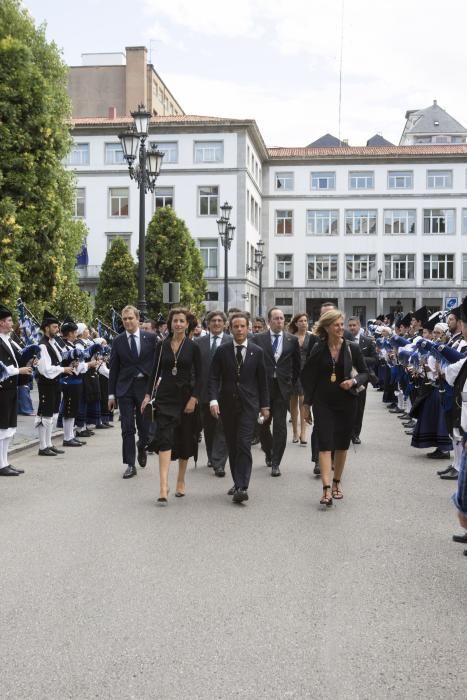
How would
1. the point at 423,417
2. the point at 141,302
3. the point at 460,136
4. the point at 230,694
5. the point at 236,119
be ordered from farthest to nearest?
the point at 460,136 → the point at 236,119 → the point at 141,302 → the point at 423,417 → the point at 230,694

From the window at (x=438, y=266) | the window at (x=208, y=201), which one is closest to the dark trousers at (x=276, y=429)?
the window at (x=208, y=201)

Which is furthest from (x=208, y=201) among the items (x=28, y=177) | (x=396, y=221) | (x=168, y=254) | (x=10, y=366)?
(x=10, y=366)

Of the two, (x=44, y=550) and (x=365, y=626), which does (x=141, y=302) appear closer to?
(x=44, y=550)

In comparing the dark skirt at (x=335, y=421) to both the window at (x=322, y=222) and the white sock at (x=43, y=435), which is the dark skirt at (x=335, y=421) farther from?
the window at (x=322, y=222)

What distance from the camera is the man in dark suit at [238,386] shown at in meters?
8.69

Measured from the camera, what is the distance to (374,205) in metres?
69.1

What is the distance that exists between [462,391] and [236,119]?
5413 cm

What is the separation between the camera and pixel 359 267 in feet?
228

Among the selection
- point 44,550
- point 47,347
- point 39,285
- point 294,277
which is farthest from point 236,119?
point 44,550

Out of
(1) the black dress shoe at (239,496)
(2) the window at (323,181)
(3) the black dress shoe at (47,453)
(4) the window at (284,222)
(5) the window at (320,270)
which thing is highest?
(2) the window at (323,181)

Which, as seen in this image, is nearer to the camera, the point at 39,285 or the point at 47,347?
the point at 47,347

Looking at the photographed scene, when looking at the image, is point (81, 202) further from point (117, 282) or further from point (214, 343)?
point (214, 343)

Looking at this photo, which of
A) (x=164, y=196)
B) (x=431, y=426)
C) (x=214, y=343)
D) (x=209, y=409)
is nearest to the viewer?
(x=209, y=409)

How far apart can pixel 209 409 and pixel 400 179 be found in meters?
61.8
